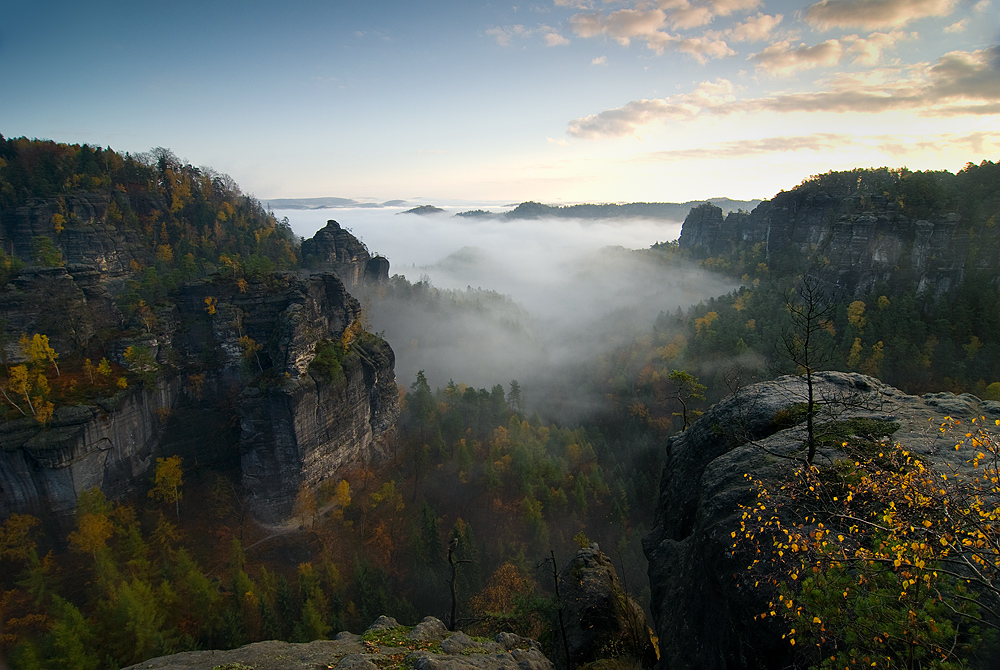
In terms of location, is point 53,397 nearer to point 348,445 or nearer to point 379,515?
point 348,445

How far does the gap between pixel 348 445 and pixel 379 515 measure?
914 centimetres

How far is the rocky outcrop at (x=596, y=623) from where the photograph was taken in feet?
64.3

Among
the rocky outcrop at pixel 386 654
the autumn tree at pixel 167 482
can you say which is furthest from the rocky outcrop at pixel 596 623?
the autumn tree at pixel 167 482

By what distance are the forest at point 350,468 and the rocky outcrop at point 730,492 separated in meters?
2.88

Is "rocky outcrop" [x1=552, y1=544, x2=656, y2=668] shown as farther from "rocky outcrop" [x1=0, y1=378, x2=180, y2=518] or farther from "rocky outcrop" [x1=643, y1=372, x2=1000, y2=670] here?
"rocky outcrop" [x1=0, y1=378, x2=180, y2=518]

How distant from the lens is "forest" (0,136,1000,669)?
31.9 meters

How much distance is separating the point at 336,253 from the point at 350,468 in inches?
1818

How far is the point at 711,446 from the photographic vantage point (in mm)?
17391

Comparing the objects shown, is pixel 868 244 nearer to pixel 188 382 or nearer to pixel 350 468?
pixel 350 468

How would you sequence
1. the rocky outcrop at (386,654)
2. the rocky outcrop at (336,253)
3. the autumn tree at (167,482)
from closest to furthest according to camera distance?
1. the rocky outcrop at (386,654)
2. the autumn tree at (167,482)
3. the rocky outcrop at (336,253)

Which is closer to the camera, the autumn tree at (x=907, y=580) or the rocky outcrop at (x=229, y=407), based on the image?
the autumn tree at (x=907, y=580)

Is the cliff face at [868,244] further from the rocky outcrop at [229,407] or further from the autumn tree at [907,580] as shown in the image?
the rocky outcrop at [229,407]

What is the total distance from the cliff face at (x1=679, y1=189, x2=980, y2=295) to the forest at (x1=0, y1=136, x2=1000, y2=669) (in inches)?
92.0

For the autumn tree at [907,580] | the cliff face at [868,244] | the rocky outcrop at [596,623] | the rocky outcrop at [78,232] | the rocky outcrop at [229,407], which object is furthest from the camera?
the cliff face at [868,244]
